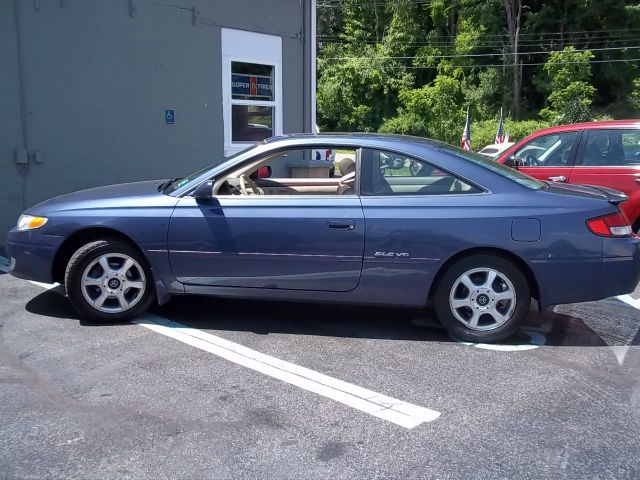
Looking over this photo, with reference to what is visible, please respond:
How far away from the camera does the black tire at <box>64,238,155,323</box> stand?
5051mm

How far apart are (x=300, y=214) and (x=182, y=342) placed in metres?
1.32

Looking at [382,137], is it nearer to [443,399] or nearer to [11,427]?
[443,399]

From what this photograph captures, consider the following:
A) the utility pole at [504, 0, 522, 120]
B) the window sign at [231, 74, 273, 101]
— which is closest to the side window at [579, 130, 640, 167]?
the window sign at [231, 74, 273, 101]

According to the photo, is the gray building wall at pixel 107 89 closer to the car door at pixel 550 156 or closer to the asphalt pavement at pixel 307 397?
the asphalt pavement at pixel 307 397

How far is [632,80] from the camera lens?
43.8m

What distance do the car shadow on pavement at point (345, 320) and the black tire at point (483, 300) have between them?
17 cm

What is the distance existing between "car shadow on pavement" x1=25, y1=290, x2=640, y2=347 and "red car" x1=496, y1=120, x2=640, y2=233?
1886mm

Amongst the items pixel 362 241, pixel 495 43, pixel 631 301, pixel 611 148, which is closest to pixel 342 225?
pixel 362 241

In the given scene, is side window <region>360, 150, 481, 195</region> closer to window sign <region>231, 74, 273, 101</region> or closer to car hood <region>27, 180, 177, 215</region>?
car hood <region>27, 180, 177, 215</region>

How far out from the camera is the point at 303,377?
13.9ft

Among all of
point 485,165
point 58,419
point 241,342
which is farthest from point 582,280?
point 58,419

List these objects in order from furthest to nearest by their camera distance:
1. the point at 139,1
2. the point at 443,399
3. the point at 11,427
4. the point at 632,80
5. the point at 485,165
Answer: the point at 632,80 → the point at 139,1 → the point at 485,165 → the point at 443,399 → the point at 11,427

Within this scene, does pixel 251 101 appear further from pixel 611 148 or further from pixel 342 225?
pixel 342 225

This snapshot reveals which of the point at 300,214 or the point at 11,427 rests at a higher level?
the point at 300,214
